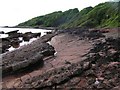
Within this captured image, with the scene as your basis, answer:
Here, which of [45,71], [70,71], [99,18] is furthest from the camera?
[99,18]

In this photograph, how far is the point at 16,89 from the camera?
25.1 meters

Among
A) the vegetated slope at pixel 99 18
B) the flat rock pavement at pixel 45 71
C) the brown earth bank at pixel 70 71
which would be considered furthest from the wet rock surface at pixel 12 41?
the vegetated slope at pixel 99 18

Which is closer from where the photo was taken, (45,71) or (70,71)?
(70,71)

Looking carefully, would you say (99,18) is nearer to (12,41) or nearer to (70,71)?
(12,41)

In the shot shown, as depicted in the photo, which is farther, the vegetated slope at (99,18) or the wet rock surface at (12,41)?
the vegetated slope at (99,18)

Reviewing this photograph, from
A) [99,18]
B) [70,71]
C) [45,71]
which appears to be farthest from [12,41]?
[70,71]

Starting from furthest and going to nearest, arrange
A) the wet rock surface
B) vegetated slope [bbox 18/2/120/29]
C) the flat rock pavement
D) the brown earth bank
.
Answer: vegetated slope [bbox 18/2/120/29], the wet rock surface, the flat rock pavement, the brown earth bank

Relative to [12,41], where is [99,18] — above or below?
above

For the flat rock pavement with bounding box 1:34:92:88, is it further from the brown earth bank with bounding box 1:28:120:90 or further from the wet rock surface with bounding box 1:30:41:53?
the wet rock surface with bounding box 1:30:41:53

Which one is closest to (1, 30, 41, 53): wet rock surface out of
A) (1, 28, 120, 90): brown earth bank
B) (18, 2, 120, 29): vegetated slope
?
(1, 28, 120, 90): brown earth bank

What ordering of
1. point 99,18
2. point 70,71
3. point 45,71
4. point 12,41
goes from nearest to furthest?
1. point 70,71
2. point 45,71
3. point 12,41
4. point 99,18

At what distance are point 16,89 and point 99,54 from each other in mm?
11519

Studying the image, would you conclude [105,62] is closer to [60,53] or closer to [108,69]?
[108,69]

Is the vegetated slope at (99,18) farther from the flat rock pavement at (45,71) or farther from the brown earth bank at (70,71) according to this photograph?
the brown earth bank at (70,71)
